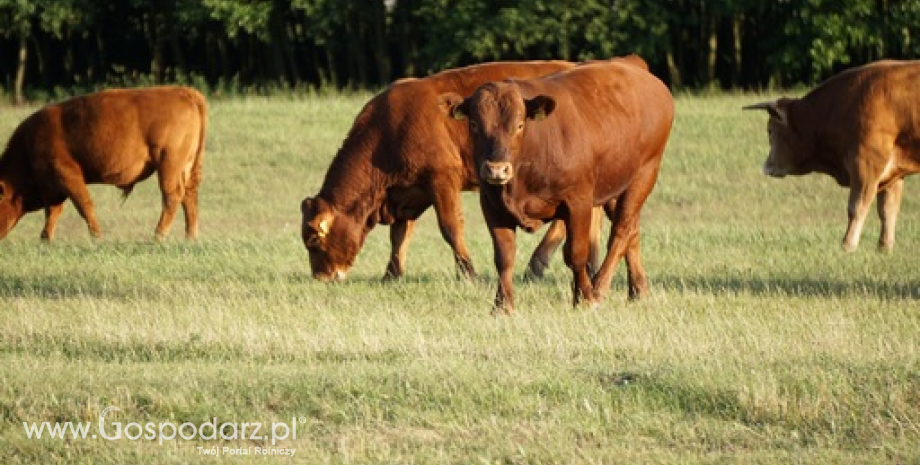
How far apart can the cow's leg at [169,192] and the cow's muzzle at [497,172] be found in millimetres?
9207

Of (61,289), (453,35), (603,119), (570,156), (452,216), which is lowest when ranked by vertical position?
(453,35)

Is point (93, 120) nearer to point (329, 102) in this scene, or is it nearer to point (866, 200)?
point (866, 200)

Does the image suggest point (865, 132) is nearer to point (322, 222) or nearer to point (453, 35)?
point (322, 222)

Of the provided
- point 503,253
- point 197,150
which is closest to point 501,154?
point 503,253

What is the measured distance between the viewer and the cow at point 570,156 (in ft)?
39.4

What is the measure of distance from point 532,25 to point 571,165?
33.0 meters

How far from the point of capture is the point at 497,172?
1167 cm

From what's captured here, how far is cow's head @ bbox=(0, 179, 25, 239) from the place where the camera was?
782 inches

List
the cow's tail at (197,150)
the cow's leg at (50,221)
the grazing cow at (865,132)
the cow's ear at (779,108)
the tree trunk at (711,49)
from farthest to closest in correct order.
→ the tree trunk at (711,49), the cow's leg at (50,221), the cow's tail at (197,150), the cow's ear at (779,108), the grazing cow at (865,132)

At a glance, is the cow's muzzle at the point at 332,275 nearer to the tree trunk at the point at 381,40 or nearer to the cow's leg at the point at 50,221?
the cow's leg at the point at 50,221

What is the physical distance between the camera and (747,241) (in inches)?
730

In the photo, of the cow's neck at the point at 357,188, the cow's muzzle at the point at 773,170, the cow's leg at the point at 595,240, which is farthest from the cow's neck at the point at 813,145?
the cow's neck at the point at 357,188

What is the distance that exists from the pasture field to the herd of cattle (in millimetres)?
500

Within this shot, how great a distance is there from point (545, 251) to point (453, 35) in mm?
31454
